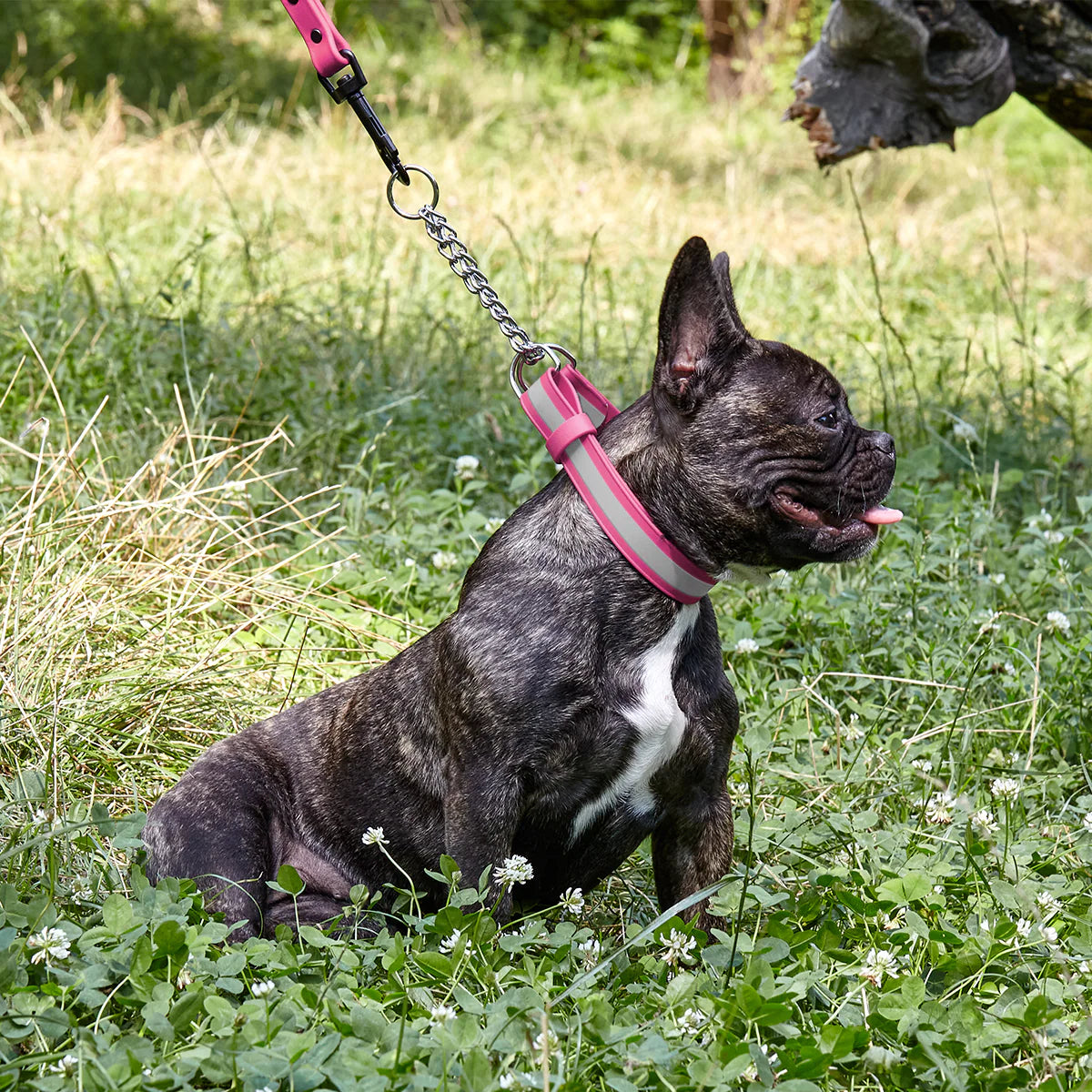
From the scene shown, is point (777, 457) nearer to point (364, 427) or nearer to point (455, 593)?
point (455, 593)

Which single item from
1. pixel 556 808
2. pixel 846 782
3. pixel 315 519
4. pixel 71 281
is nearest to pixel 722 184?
pixel 71 281

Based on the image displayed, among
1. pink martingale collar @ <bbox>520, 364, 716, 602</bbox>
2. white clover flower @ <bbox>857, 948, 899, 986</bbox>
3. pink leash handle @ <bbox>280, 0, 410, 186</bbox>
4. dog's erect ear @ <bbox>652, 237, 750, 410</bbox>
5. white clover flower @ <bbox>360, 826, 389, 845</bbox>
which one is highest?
pink leash handle @ <bbox>280, 0, 410, 186</bbox>

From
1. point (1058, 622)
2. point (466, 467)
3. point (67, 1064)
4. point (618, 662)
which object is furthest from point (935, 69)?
point (67, 1064)

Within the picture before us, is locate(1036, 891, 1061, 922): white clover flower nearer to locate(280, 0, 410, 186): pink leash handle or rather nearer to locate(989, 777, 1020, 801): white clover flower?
locate(989, 777, 1020, 801): white clover flower

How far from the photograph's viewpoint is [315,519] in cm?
494

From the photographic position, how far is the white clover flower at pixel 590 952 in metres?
2.64

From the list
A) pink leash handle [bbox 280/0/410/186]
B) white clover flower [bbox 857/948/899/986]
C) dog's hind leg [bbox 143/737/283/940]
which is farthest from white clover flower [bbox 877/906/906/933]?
pink leash handle [bbox 280/0/410/186]

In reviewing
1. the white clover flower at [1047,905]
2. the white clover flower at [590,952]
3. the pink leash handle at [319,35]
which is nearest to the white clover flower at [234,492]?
the pink leash handle at [319,35]

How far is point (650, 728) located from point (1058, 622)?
1.90 meters

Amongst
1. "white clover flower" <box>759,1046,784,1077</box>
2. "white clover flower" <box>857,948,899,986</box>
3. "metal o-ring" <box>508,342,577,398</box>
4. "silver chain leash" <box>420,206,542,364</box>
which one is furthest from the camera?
"silver chain leash" <box>420,206,542,364</box>

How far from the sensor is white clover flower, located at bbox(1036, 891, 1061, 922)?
2900mm

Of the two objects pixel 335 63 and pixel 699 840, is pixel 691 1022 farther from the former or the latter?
pixel 335 63

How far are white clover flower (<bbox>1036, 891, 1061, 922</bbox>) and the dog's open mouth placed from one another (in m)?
0.89

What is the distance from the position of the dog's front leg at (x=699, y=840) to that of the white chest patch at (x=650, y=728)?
0.12m
